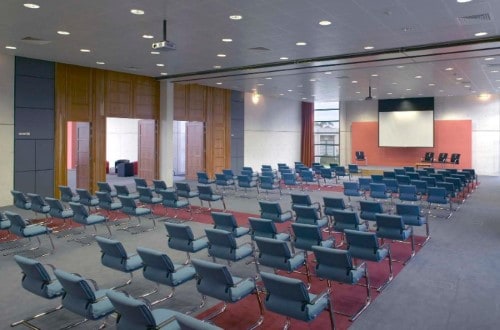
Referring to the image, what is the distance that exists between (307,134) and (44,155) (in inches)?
637

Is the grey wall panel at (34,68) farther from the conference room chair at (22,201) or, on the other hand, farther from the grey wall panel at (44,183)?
the conference room chair at (22,201)

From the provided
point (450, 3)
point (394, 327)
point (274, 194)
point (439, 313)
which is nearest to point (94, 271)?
point (394, 327)

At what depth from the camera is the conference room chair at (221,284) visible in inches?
165

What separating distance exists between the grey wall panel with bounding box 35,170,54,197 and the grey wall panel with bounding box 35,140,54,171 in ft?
0.50

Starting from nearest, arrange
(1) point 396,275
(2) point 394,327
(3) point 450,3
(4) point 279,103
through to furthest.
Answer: (2) point 394,327, (1) point 396,275, (3) point 450,3, (4) point 279,103

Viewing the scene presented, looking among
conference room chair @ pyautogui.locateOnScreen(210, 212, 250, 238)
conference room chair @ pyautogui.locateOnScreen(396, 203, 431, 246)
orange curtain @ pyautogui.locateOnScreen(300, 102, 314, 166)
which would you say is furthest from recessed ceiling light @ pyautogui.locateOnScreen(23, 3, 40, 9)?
orange curtain @ pyautogui.locateOnScreen(300, 102, 314, 166)

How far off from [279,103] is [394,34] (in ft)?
47.8

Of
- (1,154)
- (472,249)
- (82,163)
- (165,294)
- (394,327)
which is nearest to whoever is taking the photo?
(394,327)

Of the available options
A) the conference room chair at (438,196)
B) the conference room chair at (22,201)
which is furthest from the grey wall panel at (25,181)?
the conference room chair at (438,196)

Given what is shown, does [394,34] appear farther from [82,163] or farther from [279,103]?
[279,103]

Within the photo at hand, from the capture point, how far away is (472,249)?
7570 mm

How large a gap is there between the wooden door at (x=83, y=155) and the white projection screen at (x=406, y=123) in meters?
16.5

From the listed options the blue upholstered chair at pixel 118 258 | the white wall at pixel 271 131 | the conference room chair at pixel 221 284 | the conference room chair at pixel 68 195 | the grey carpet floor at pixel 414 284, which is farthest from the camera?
the white wall at pixel 271 131

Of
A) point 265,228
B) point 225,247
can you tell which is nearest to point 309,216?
point 265,228
